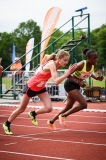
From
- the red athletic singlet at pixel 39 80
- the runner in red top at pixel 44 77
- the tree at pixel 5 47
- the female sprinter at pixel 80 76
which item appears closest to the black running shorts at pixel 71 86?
the female sprinter at pixel 80 76

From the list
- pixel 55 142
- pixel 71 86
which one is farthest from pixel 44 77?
pixel 55 142

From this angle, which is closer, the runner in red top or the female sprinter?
the runner in red top

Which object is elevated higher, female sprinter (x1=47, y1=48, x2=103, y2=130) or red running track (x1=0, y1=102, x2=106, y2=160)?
female sprinter (x1=47, y1=48, x2=103, y2=130)

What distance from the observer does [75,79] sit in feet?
26.0

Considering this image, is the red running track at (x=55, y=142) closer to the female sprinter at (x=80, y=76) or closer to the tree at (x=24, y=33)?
the female sprinter at (x=80, y=76)

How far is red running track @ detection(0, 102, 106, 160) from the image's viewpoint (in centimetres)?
563

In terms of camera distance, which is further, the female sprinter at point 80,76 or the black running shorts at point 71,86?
the black running shorts at point 71,86

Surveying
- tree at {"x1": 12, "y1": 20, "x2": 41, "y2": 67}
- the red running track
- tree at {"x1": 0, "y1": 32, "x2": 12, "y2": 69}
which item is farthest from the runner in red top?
tree at {"x1": 12, "y1": 20, "x2": 41, "y2": 67}

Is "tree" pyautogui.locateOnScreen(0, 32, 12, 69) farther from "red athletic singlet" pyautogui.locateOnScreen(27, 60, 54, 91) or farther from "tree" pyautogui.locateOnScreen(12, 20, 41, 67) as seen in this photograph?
"red athletic singlet" pyautogui.locateOnScreen(27, 60, 54, 91)

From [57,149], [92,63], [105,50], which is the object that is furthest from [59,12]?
[105,50]

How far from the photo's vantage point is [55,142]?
6848 mm

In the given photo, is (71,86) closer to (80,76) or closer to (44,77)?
(80,76)

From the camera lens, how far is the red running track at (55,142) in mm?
5633

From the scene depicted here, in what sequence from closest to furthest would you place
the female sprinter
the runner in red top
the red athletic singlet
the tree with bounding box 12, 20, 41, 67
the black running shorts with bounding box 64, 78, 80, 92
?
the runner in red top, the red athletic singlet, the female sprinter, the black running shorts with bounding box 64, 78, 80, 92, the tree with bounding box 12, 20, 41, 67
